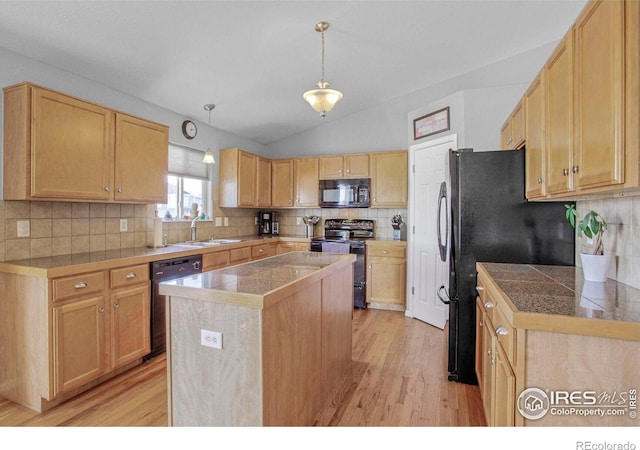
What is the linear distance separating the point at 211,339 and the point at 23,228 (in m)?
1.89

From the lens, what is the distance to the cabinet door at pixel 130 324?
2432 mm

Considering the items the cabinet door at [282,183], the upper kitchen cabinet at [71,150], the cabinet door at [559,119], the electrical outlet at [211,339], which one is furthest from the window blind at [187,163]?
the cabinet door at [559,119]

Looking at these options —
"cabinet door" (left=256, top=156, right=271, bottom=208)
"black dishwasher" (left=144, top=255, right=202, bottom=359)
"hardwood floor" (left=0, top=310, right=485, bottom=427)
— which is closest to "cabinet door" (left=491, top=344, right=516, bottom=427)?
"hardwood floor" (left=0, top=310, right=485, bottom=427)

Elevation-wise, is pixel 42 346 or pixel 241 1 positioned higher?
pixel 241 1

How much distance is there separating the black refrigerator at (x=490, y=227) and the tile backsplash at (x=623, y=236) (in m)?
0.30

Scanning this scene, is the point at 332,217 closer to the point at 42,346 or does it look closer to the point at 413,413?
the point at 413,413

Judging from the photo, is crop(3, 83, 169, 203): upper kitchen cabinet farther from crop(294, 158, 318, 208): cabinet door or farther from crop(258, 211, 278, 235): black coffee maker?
→ crop(258, 211, 278, 235): black coffee maker

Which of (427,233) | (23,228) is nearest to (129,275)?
(23,228)

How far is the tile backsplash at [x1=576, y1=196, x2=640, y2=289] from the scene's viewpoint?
1.56 m

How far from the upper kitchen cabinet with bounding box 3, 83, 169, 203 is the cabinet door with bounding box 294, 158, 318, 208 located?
235cm

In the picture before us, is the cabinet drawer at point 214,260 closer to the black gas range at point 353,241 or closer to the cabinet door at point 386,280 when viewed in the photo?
the black gas range at point 353,241

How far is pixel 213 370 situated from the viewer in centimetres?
153
